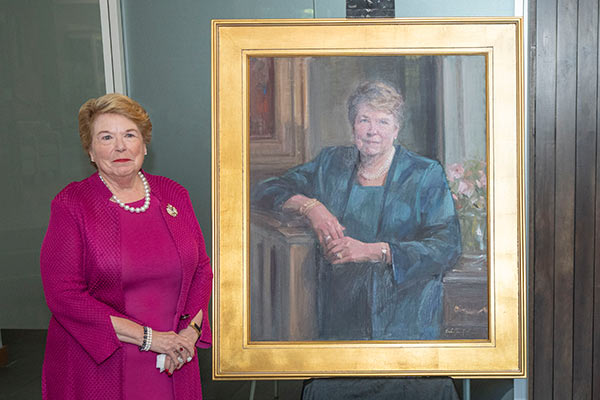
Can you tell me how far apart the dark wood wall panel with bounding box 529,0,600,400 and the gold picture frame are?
547 mm

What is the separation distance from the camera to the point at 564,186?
268cm

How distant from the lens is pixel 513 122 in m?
2.22

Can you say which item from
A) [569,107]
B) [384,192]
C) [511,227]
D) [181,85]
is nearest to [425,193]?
[384,192]

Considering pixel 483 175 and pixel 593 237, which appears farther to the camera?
pixel 593 237

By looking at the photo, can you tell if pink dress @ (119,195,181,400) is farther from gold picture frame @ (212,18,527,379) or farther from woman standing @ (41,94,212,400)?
Result: gold picture frame @ (212,18,527,379)

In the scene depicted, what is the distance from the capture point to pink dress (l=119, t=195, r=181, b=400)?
1942mm

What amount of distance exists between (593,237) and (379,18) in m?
1.61

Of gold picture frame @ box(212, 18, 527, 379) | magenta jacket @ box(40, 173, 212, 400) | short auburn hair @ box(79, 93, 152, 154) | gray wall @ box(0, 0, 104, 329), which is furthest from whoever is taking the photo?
gray wall @ box(0, 0, 104, 329)

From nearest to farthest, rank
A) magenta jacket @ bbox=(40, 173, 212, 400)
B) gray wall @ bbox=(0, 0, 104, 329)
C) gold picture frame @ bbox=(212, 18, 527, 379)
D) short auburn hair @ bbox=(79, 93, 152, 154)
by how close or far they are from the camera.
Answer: magenta jacket @ bbox=(40, 173, 212, 400) → short auburn hair @ bbox=(79, 93, 152, 154) → gold picture frame @ bbox=(212, 18, 527, 379) → gray wall @ bbox=(0, 0, 104, 329)

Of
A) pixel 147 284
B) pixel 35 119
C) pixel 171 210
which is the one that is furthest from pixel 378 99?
pixel 35 119

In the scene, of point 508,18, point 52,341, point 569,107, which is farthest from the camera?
point 569,107

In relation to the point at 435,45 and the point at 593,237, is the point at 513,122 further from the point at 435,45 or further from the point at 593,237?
the point at 593,237

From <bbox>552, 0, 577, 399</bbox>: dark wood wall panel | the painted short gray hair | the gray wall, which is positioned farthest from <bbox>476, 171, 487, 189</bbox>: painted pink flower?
the gray wall

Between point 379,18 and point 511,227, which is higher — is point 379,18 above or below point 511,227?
above
